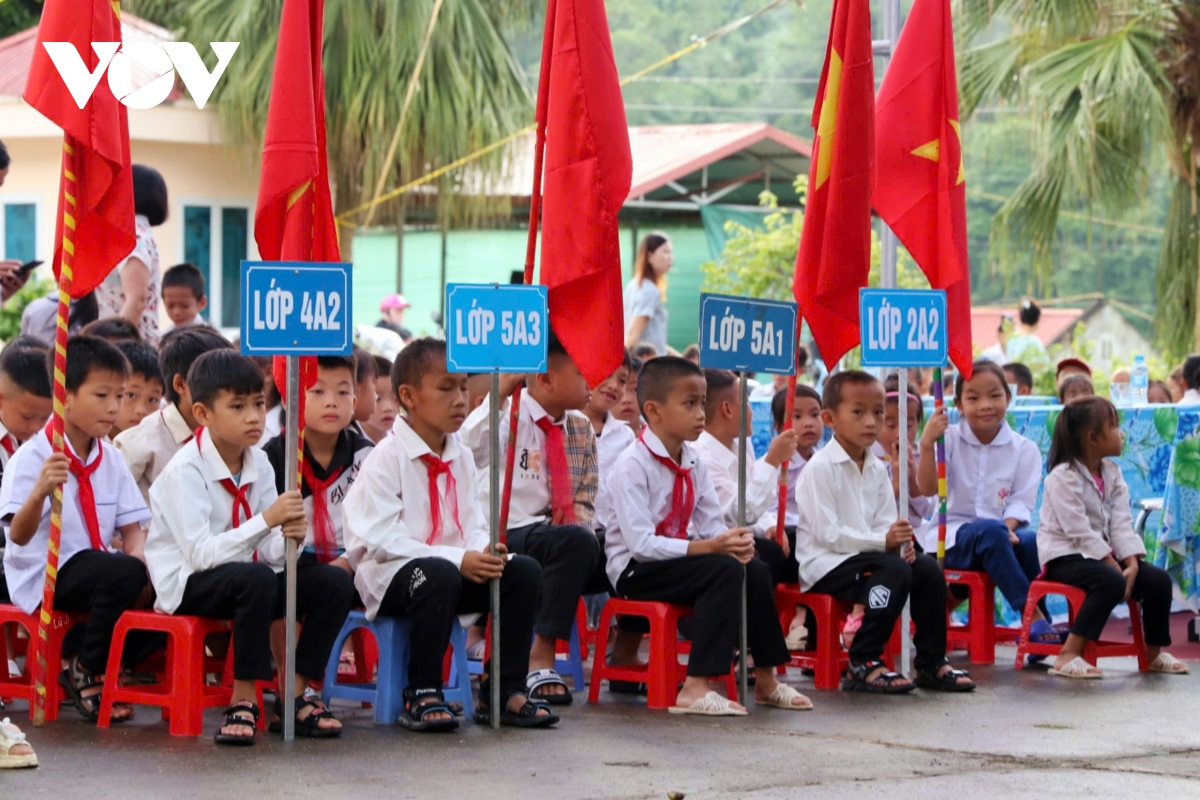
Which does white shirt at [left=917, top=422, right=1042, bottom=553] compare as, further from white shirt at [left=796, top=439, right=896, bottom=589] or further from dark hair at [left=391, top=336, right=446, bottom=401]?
dark hair at [left=391, top=336, right=446, bottom=401]

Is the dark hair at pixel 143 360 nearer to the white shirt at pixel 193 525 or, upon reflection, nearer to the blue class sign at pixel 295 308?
the white shirt at pixel 193 525

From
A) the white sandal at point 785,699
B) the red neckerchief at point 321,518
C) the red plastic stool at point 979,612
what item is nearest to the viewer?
the red neckerchief at point 321,518

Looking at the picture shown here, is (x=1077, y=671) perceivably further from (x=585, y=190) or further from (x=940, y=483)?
(x=585, y=190)

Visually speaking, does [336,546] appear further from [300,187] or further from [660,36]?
[660,36]

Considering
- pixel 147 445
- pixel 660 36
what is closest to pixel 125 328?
pixel 147 445

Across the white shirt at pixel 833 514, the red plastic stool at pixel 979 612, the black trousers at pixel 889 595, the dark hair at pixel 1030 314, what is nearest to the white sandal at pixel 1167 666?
the red plastic stool at pixel 979 612

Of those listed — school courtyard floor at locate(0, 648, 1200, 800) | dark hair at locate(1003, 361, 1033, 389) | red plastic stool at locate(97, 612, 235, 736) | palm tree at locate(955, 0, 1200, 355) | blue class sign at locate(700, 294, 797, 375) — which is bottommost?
school courtyard floor at locate(0, 648, 1200, 800)

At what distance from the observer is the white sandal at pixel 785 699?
720cm

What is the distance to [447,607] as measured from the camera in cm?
640

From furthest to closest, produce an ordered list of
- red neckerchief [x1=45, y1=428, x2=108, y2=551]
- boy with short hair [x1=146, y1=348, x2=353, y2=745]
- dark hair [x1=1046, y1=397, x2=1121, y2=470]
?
dark hair [x1=1046, y1=397, x2=1121, y2=470] < red neckerchief [x1=45, y1=428, x2=108, y2=551] < boy with short hair [x1=146, y1=348, x2=353, y2=745]

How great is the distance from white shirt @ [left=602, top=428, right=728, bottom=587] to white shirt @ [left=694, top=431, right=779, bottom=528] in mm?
125

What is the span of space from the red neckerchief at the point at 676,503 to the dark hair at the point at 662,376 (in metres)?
0.16

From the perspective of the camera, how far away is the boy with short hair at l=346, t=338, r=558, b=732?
640cm

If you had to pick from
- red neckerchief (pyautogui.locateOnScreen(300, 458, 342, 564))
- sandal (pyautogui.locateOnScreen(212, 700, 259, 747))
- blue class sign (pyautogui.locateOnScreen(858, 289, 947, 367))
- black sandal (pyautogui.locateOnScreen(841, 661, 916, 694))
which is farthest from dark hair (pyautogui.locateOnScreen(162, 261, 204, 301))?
black sandal (pyautogui.locateOnScreen(841, 661, 916, 694))
